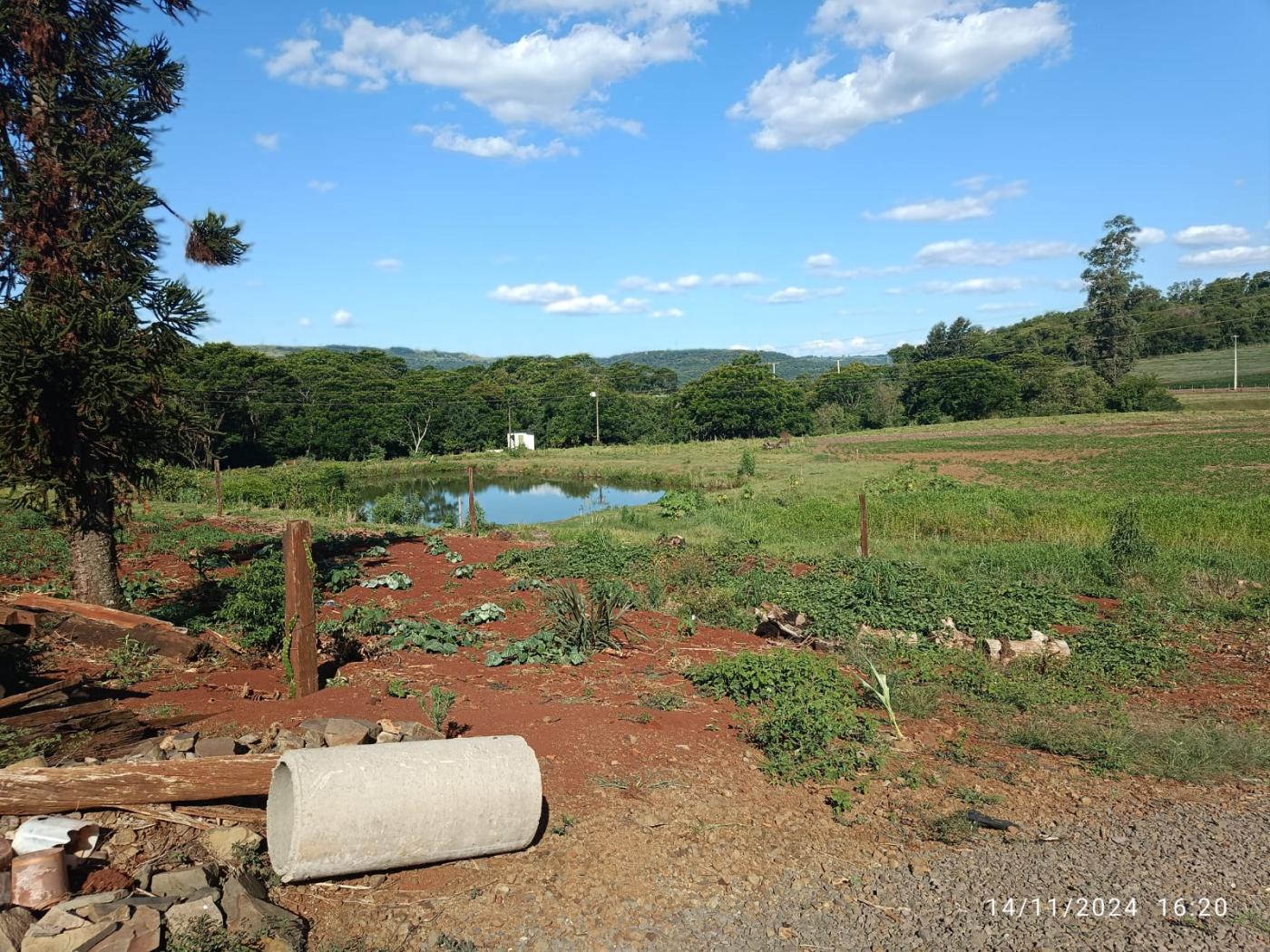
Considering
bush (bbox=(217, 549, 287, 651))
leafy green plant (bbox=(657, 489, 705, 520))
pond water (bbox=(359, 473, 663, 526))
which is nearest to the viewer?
bush (bbox=(217, 549, 287, 651))

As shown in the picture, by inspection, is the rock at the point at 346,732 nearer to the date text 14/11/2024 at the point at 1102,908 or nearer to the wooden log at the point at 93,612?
the wooden log at the point at 93,612

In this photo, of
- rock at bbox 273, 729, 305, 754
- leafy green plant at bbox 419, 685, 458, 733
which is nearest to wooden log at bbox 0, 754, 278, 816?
rock at bbox 273, 729, 305, 754

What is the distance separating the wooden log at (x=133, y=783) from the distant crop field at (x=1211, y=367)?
9228cm

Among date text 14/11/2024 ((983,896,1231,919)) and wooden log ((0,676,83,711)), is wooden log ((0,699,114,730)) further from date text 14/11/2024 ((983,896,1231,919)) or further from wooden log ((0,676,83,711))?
date text 14/11/2024 ((983,896,1231,919))

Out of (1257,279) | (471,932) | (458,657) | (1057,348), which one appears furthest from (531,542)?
(1257,279)

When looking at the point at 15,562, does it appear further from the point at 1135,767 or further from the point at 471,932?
the point at 1135,767

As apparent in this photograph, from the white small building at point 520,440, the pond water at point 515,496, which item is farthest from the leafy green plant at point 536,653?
the white small building at point 520,440

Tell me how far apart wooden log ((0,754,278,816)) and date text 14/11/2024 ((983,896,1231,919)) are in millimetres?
4018

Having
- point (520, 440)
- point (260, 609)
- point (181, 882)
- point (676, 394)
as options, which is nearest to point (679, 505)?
point (260, 609)

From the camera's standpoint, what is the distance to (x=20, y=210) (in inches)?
333

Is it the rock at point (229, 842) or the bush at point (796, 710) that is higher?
the rock at point (229, 842)

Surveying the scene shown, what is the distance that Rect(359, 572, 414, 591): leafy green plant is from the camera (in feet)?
37.0

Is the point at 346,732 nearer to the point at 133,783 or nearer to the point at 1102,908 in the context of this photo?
the point at 133,783

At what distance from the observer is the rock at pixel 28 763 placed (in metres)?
4.35
